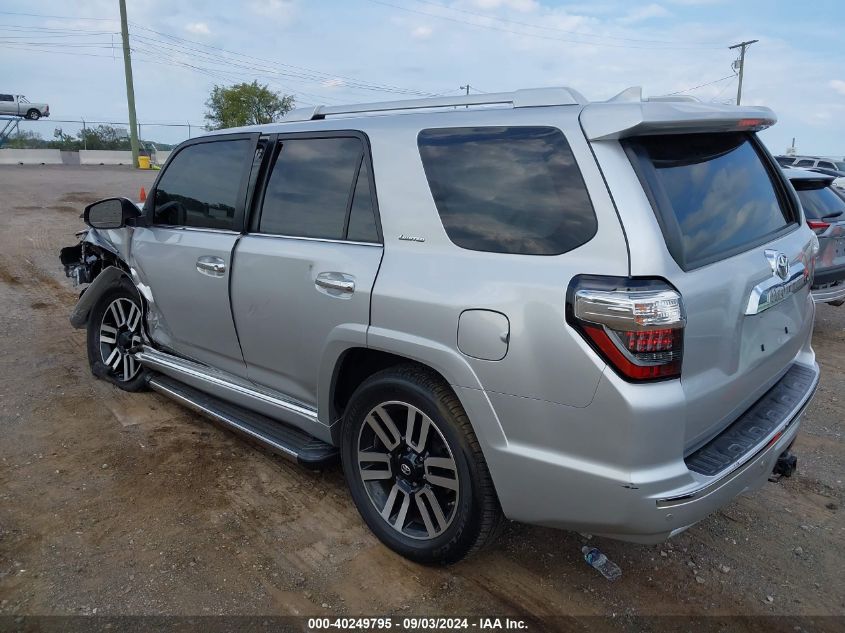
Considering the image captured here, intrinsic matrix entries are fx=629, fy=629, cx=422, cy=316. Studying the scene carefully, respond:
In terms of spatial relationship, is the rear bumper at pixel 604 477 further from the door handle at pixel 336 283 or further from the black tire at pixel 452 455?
the door handle at pixel 336 283

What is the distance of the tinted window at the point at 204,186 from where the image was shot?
3631 mm

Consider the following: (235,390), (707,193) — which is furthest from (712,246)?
(235,390)

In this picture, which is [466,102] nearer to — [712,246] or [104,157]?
[712,246]

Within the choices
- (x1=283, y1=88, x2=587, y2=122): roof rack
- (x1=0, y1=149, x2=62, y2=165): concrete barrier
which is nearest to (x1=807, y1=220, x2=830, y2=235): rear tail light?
(x1=283, y1=88, x2=587, y2=122): roof rack

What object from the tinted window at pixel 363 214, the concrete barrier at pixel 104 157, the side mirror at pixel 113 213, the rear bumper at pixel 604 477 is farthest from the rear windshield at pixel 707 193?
the concrete barrier at pixel 104 157

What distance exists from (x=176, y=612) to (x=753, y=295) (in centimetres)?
262

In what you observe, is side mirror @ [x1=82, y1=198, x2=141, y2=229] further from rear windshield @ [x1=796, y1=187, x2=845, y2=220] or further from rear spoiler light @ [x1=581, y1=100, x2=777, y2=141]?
rear windshield @ [x1=796, y1=187, x2=845, y2=220]

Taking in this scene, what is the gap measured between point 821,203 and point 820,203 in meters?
0.01

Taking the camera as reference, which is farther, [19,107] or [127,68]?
[19,107]

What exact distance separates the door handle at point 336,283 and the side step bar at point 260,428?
0.83m

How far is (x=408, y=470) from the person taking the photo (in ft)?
9.11

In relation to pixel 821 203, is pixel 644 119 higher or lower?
higher

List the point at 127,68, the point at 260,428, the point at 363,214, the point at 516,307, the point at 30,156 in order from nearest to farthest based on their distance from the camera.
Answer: the point at 516,307 → the point at 363,214 → the point at 260,428 → the point at 127,68 → the point at 30,156

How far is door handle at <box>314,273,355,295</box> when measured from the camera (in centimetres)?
282
